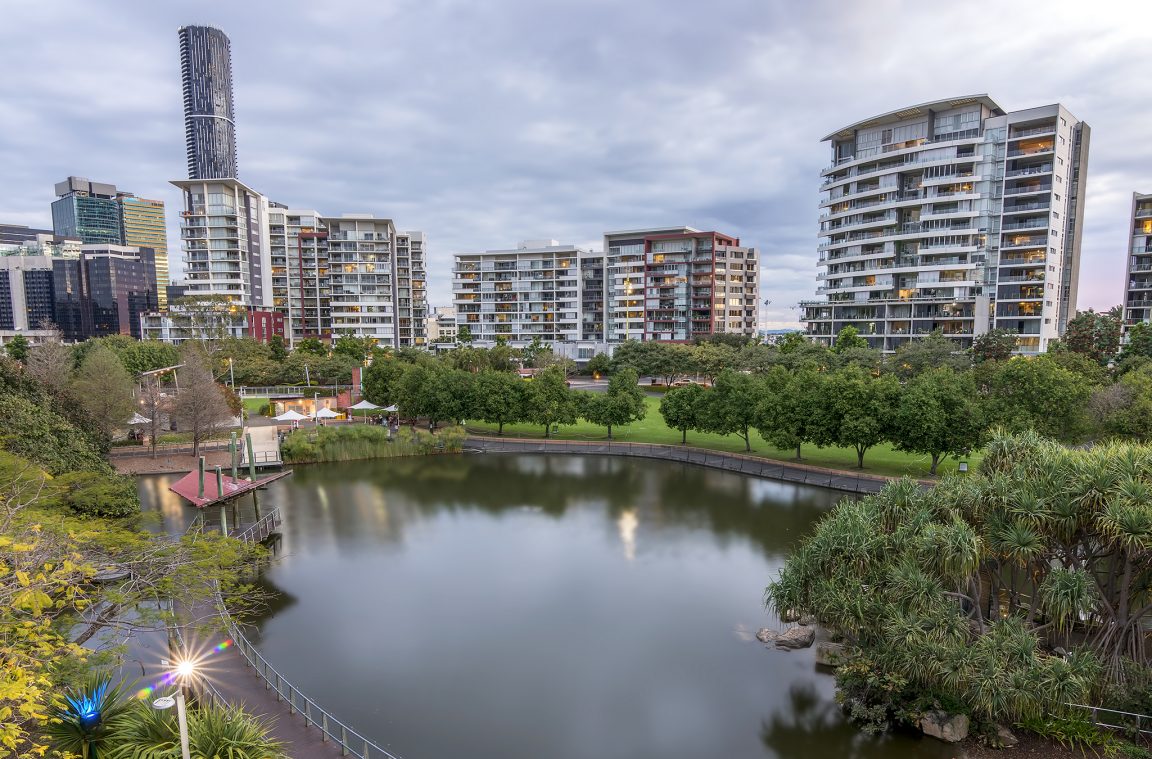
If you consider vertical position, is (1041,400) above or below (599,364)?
above

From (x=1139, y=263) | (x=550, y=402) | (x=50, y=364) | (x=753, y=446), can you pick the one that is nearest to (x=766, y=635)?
(x=753, y=446)

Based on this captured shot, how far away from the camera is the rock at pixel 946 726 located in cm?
1430

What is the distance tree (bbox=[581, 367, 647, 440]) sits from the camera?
157 feet

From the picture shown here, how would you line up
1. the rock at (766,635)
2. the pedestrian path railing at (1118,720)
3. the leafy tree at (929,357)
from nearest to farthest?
the pedestrian path railing at (1118,720) → the rock at (766,635) → the leafy tree at (929,357)

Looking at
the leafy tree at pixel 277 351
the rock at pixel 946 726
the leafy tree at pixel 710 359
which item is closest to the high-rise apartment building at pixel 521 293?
the leafy tree at pixel 710 359

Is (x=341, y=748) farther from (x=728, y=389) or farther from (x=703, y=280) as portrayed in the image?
(x=703, y=280)

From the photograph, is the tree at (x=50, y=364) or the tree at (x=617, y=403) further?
the tree at (x=617, y=403)

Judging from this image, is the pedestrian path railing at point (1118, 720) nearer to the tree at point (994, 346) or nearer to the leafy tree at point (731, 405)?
the leafy tree at point (731, 405)

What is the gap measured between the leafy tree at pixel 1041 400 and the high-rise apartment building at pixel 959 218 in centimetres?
4681

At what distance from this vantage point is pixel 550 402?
4831 centimetres

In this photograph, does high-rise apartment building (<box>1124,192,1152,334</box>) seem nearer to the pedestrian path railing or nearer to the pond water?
the pond water

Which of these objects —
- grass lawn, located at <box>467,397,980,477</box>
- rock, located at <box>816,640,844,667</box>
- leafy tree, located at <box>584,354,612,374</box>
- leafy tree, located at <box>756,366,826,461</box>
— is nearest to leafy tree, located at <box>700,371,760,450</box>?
leafy tree, located at <box>756,366,826,461</box>

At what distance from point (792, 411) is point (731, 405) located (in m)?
4.86

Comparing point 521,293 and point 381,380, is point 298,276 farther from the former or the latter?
point 381,380
